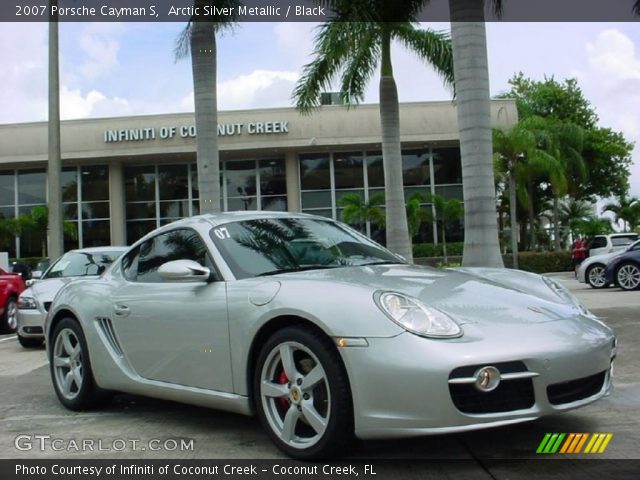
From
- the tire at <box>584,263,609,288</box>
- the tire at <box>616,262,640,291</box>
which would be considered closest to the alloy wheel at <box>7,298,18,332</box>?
the tire at <box>616,262,640,291</box>

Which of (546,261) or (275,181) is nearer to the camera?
(546,261)

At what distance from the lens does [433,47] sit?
15477 millimetres

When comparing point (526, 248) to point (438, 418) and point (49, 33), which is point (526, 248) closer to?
point (49, 33)

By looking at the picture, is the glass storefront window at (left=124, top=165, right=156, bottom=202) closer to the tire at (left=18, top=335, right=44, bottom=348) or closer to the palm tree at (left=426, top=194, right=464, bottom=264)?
the palm tree at (left=426, top=194, right=464, bottom=264)

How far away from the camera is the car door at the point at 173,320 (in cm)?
404

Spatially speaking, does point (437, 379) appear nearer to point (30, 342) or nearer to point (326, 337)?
point (326, 337)

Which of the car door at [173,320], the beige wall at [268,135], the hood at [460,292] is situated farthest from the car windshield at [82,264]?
the beige wall at [268,135]

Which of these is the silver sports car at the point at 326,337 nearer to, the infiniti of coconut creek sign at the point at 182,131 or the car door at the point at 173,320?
the car door at the point at 173,320

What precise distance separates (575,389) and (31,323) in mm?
7900

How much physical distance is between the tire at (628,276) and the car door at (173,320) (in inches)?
537

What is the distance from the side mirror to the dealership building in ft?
80.4

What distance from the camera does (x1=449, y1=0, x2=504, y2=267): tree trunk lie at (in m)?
9.07

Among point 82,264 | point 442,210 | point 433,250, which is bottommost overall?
point 82,264

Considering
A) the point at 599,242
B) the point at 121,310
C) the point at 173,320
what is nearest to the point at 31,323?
the point at 121,310
